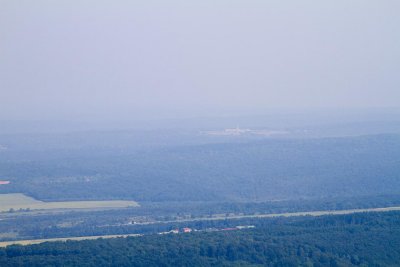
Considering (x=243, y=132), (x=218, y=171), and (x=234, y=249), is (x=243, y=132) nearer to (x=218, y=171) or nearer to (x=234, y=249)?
(x=218, y=171)

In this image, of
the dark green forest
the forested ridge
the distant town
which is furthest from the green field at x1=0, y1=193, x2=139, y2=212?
the distant town

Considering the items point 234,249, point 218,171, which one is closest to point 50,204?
point 218,171

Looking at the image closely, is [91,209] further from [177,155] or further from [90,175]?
[177,155]

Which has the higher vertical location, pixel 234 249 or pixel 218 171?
pixel 218 171

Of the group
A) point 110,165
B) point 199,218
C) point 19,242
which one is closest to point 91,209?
point 199,218

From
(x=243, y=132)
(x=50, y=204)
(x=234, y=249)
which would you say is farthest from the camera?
(x=243, y=132)

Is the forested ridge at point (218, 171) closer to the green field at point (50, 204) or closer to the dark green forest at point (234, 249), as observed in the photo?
the green field at point (50, 204)

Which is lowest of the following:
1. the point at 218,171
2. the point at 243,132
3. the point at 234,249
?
the point at 234,249
